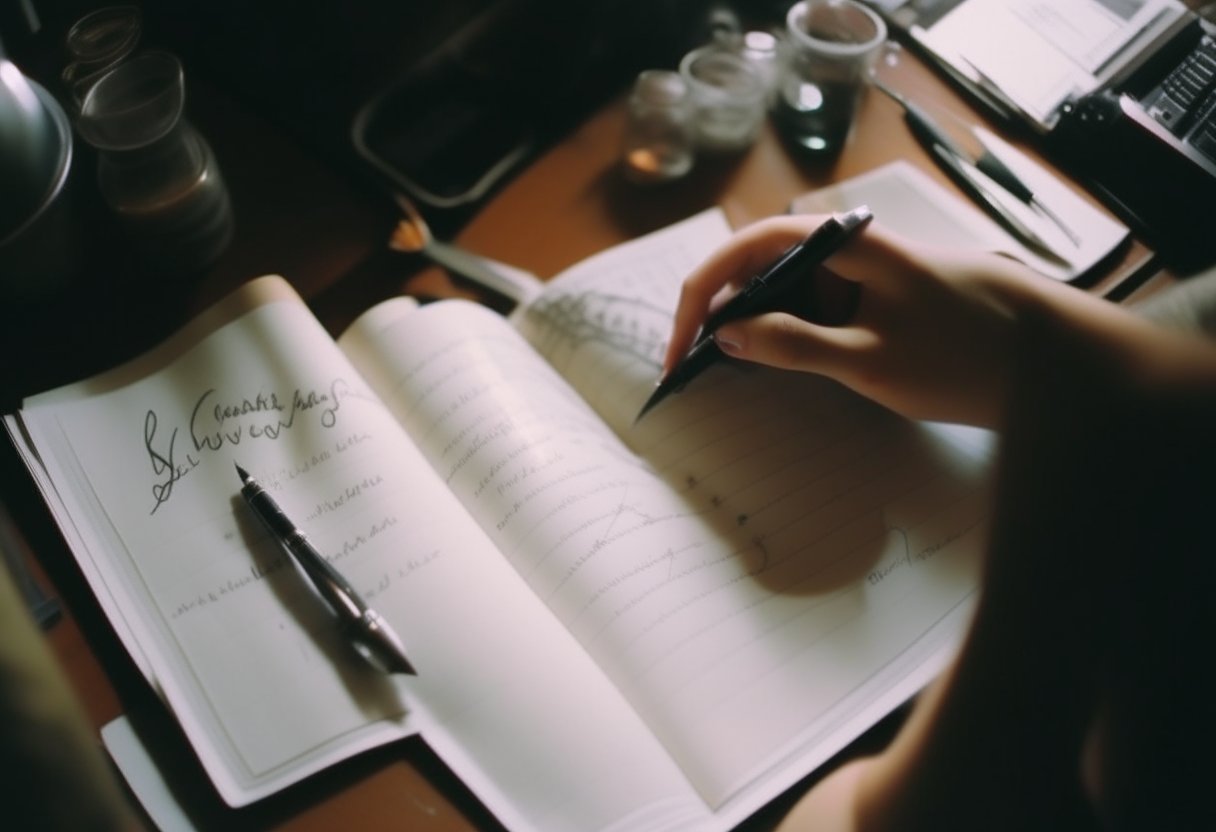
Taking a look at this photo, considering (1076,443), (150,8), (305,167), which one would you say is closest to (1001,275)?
(1076,443)

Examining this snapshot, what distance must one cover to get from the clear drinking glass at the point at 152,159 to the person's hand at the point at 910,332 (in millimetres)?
333

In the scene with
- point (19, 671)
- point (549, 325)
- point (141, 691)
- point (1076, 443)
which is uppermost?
point (1076, 443)

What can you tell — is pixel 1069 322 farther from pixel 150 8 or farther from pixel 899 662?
pixel 150 8

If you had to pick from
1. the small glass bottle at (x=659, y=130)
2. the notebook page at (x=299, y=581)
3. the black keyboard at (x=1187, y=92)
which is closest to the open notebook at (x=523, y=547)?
the notebook page at (x=299, y=581)

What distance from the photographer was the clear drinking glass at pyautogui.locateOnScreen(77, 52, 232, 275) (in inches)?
20.5

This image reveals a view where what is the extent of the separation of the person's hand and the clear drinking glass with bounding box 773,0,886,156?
0.18m

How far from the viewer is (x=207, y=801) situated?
1.38 ft

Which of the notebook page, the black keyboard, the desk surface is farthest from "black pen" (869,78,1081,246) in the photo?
the notebook page

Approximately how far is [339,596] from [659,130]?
1.49ft

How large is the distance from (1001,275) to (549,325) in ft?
0.98

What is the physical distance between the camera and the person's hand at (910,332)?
53cm

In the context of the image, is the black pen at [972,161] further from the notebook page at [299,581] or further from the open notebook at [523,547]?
the notebook page at [299,581]

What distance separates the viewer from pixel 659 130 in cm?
70
